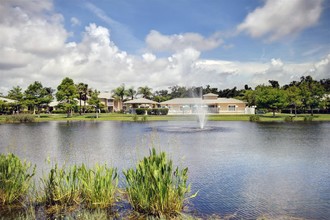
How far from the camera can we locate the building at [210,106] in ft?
261

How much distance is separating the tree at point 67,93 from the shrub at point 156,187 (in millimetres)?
64509

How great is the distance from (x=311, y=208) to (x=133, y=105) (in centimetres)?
8145

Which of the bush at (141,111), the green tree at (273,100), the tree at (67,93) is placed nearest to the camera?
the green tree at (273,100)

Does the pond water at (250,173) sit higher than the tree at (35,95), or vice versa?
the tree at (35,95)

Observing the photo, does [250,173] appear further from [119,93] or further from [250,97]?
[119,93]

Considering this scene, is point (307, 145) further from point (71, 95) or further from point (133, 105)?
point (133, 105)

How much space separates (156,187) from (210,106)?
251 feet

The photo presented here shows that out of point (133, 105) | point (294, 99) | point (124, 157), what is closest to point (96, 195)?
point (124, 157)

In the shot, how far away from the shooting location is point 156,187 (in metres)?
7.66

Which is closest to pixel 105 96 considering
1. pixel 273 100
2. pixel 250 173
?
pixel 273 100

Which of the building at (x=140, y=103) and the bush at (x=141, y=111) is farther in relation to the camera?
the building at (x=140, y=103)

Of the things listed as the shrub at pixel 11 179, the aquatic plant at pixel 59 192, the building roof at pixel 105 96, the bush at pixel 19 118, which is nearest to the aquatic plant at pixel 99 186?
the aquatic plant at pixel 59 192

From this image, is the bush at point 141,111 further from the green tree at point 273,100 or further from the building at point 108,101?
the green tree at point 273,100

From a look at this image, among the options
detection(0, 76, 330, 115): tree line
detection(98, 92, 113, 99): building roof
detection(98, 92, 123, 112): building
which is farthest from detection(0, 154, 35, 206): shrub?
detection(98, 92, 113, 99): building roof
